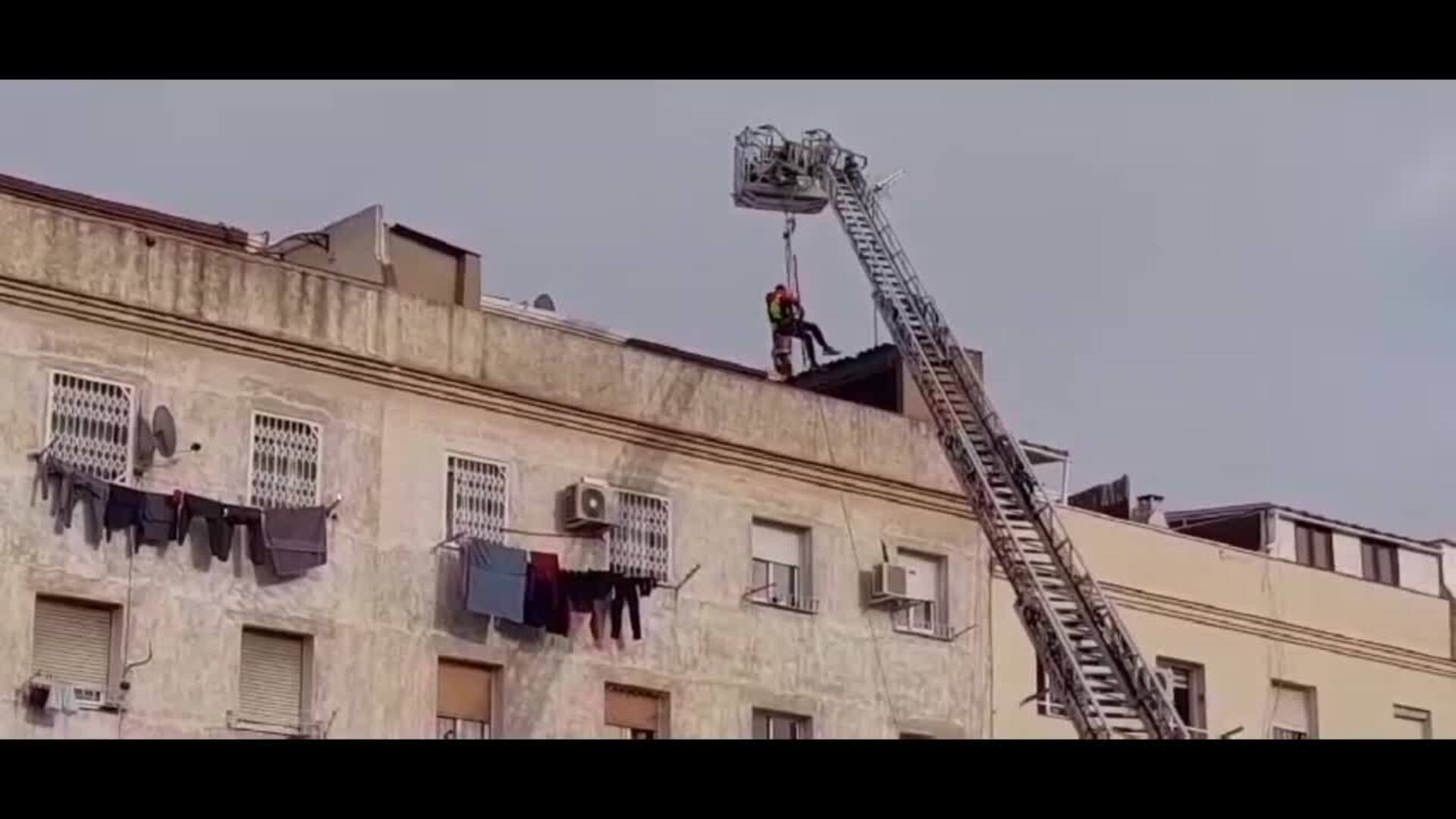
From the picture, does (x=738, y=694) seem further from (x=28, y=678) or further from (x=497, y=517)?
(x=28, y=678)

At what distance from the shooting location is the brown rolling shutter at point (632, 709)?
27.5 m

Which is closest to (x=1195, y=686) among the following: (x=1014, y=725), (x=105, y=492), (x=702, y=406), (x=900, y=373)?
(x=1014, y=725)

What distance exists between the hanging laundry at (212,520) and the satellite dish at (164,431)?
1.33 feet

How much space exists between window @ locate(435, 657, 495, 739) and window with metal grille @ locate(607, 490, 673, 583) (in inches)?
74.0

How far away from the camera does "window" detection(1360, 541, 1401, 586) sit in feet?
118

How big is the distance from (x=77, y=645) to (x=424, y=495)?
394cm

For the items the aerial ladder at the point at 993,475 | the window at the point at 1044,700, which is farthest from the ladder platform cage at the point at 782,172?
the window at the point at 1044,700

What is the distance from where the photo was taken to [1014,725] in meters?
30.3

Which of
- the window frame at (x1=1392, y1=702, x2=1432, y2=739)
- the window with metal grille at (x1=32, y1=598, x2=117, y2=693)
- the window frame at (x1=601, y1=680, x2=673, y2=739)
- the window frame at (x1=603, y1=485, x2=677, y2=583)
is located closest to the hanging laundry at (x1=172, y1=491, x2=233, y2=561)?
the window with metal grille at (x1=32, y1=598, x2=117, y2=693)

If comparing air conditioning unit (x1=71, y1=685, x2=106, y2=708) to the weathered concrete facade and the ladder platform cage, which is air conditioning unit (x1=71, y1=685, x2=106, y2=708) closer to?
the weathered concrete facade

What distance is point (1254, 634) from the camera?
33188 mm

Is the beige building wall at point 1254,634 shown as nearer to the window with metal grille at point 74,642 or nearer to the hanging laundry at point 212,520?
the hanging laundry at point 212,520

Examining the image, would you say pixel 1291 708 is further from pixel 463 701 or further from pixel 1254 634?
pixel 463 701

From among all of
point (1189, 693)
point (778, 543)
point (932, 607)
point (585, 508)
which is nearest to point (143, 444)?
point (585, 508)
